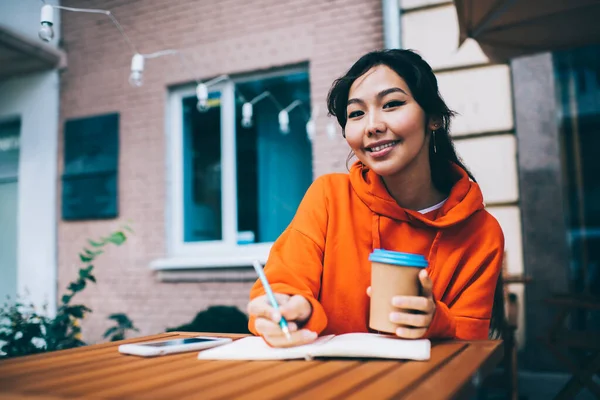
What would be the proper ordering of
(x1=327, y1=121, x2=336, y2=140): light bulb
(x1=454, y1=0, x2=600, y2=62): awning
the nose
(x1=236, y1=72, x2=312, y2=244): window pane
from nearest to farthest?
the nose
(x1=454, y1=0, x2=600, y2=62): awning
(x1=327, y1=121, x2=336, y2=140): light bulb
(x1=236, y1=72, x2=312, y2=244): window pane

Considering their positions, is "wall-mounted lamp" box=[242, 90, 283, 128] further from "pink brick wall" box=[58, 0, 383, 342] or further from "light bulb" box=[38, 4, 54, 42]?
"light bulb" box=[38, 4, 54, 42]

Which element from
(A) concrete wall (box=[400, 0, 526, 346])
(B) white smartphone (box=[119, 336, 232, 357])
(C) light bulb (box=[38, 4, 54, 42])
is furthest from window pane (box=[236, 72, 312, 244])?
(B) white smartphone (box=[119, 336, 232, 357])

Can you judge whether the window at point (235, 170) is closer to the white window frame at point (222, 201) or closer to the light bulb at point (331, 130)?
the white window frame at point (222, 201)

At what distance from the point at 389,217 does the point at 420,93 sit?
0.38 metres

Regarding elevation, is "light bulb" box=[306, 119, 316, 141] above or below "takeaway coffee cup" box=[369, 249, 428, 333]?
above

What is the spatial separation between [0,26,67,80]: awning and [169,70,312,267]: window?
1416 millimetres

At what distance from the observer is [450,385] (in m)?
0.79

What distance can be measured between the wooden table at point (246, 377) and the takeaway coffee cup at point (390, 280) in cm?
12

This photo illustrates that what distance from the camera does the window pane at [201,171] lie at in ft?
16.8

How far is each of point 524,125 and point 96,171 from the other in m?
4.00

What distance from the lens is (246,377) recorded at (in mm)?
855

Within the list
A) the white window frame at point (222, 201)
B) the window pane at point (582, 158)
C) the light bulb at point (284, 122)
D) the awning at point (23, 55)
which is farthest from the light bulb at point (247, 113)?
the window pane at point (582, 158)

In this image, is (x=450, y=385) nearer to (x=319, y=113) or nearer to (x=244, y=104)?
(x=319, y=113)

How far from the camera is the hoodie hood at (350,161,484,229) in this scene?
1.44 metres
